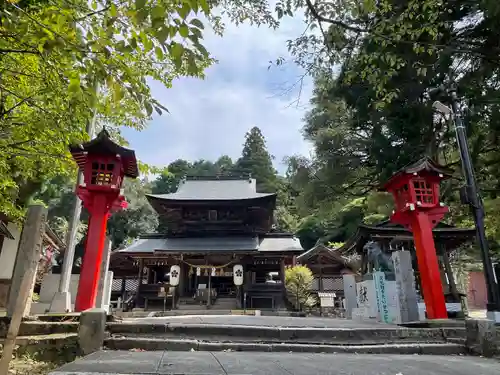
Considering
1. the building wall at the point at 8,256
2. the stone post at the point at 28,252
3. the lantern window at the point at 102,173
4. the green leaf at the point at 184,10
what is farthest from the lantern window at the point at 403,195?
the building wall at the point at 8,256

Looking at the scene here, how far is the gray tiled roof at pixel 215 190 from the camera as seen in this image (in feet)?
70.2

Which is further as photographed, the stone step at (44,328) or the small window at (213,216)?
the small window at (213,216)

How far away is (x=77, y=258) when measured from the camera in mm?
33250

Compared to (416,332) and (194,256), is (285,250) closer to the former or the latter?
(194,256)

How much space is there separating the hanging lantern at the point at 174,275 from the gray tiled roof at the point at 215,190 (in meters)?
4.51

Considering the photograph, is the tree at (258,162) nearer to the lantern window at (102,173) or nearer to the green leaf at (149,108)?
the lantern window at (102,173)

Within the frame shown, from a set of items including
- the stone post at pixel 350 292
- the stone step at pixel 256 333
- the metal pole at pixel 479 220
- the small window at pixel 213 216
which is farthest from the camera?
the small window at pixel 213 216

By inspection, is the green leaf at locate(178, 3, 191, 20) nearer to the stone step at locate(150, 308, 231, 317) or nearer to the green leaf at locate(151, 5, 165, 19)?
the green leaf at locate(151, 5, 165, 19)

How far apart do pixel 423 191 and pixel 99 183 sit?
27.4ft

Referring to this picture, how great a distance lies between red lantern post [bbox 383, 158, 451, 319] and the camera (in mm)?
8461

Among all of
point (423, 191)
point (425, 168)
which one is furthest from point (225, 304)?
point (425, 168)

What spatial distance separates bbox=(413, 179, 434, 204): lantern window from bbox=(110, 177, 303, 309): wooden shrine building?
10350mm

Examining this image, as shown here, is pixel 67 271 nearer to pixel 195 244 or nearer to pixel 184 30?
pixel 184 30

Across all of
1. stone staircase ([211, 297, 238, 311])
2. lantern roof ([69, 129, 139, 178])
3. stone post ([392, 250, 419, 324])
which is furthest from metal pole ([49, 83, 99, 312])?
stone staircase ([211, 297, 238, 311])
